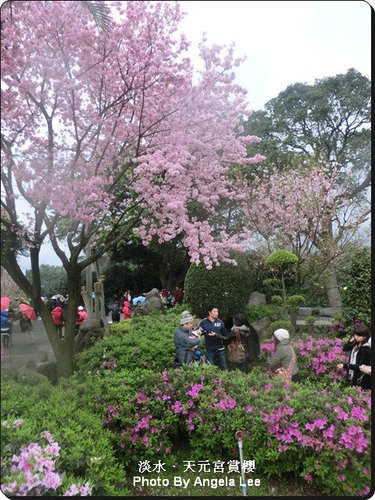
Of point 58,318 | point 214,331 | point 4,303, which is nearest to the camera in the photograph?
point 4,303

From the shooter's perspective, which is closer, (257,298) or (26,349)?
(26,349)

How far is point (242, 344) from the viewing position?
12.0 ft

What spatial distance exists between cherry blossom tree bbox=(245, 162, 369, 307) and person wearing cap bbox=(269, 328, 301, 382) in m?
0.58

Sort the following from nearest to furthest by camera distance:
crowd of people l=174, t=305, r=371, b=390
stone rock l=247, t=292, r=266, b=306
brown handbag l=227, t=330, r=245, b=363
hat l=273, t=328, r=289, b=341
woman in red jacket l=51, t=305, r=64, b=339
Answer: woman in red jacket l=51, t=305, r=64, b=339, crowd of people l=174, t=305, r=371, b=390, brown handbag l=227, t=330, r=245, b=363, hat l=273, t=328, r=289, b=341, stone rock l=247, t=292, r=266, b=306

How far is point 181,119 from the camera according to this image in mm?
3592

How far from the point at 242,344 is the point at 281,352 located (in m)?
0.41

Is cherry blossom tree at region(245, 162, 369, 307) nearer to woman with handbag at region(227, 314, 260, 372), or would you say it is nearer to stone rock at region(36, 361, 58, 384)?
woman with handbag at region(227, 314, 260, 372)

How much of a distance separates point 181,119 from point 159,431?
2.75m

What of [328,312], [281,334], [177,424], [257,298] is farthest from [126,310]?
[328,312]

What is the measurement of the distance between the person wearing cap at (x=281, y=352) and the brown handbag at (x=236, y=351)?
317mm

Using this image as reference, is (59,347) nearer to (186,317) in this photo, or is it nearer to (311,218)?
(186,317)

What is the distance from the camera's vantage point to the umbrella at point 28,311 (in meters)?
2.52

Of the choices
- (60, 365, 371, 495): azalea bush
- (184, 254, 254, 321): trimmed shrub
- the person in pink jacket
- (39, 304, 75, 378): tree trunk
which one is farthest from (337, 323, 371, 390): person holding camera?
(39, 304, 75, 378): tree trunk

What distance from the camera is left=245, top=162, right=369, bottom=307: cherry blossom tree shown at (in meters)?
3.60
